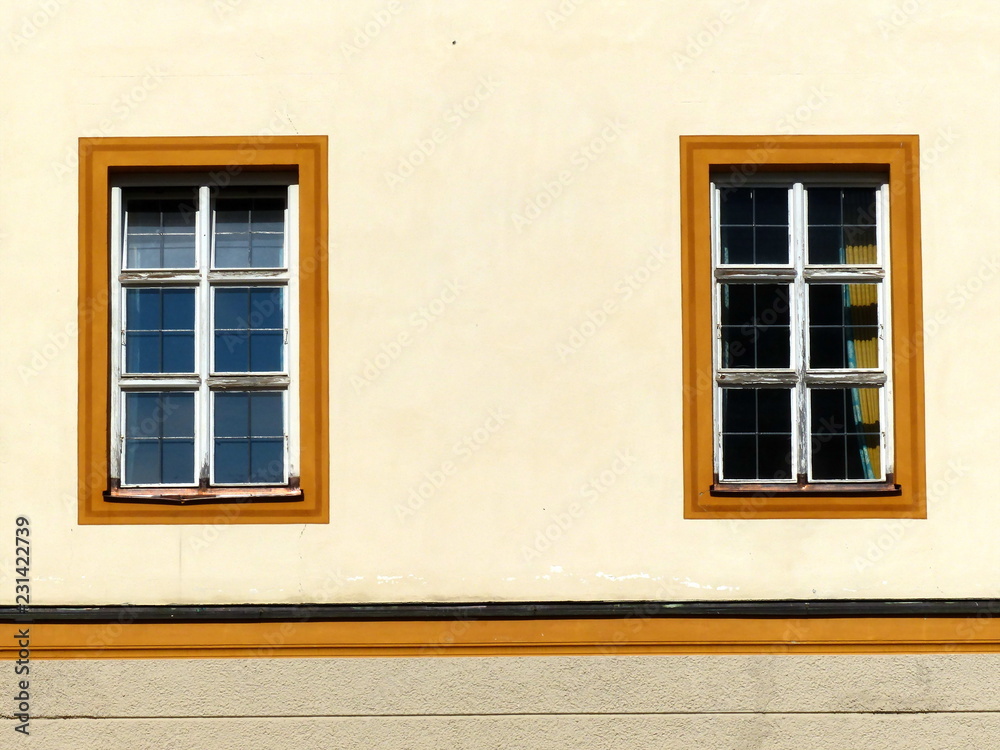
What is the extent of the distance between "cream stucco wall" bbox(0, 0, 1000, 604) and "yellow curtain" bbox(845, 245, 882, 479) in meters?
0.33

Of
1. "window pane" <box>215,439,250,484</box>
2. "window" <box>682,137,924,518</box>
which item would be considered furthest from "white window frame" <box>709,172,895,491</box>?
"window pane" <box>215,439,250,484</box>

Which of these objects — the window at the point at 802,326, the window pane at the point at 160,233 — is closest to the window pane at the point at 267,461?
the window pane at the point at 160,233

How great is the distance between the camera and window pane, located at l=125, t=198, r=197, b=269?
6.56m

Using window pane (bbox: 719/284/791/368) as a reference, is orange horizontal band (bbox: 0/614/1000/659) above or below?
below

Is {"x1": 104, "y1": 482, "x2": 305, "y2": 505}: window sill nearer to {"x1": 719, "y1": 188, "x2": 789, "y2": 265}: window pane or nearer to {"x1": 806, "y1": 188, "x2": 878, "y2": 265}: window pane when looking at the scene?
{"x1": 719, "y1": 188, "x2": 789, "y2": 265}: window pane

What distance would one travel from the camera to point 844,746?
6.16 meters

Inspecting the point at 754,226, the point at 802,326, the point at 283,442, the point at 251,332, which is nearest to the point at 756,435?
the point at 802,326

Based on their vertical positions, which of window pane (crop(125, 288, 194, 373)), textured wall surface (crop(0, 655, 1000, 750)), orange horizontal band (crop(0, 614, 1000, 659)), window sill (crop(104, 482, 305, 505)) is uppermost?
window pane (crop(125, 288, 194, 373))

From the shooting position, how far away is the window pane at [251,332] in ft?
21.3

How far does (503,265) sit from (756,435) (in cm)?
173

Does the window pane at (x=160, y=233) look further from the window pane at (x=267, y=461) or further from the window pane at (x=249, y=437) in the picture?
the window pane at (x=267, y=461)

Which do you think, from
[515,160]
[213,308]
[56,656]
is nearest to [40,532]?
[56,656]

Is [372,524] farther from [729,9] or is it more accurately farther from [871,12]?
[871,12]

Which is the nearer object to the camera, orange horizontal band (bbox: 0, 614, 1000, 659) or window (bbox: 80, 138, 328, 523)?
orange horizontal band (bbox: 0, 614, 1000, 659)
